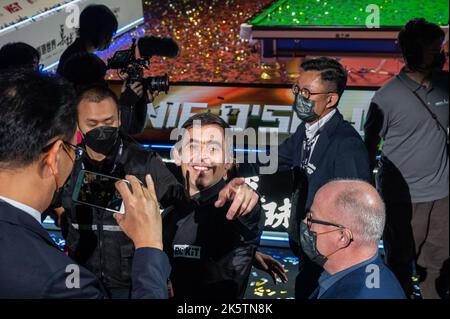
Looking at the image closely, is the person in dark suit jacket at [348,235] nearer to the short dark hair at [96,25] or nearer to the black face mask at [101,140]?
the black face mask at [101,140]

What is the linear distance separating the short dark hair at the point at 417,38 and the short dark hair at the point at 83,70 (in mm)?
1814

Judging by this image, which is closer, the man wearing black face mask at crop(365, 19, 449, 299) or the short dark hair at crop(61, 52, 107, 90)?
the man wearing black face mask at crop(365, 19, 449, 299)

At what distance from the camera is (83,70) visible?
341 cm

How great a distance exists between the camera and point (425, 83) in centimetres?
306

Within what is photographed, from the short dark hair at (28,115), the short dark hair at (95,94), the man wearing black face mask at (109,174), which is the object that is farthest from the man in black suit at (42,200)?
the short dark hair at (95,94)

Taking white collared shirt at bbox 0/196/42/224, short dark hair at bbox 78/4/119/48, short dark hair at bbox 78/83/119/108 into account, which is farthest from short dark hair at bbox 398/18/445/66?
white collared shirt at bbox 0/196/42/224

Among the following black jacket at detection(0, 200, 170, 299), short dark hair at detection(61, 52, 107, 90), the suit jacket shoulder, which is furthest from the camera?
short dark hair at detection(61, 52, 107, 90)

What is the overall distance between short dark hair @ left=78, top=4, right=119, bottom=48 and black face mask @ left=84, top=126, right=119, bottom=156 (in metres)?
1.47

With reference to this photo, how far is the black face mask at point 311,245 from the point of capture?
1.95 metres

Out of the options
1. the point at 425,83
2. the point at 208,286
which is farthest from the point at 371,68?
the point at 208,286

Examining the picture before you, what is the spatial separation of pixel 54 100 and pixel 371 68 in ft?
19.2

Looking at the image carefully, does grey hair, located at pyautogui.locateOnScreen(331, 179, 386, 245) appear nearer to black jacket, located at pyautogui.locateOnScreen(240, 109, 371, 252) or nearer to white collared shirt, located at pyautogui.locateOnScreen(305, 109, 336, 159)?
black jacket, located at pyautogui.locateOnScreen(240, 109, 371, 252)

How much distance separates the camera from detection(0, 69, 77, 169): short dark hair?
138cm

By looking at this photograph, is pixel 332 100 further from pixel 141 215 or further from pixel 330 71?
pixel 141 215
